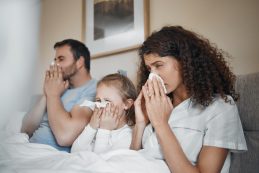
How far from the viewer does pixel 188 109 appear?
0.62 metres

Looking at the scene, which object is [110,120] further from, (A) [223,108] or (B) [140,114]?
(A) [223,108]

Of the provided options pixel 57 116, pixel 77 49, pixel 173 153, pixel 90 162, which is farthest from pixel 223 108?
pixel 77 49

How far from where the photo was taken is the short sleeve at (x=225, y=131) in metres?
0.54

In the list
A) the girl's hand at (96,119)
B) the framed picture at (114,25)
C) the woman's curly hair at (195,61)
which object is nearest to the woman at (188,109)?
the woman's curly hair at (195,61)

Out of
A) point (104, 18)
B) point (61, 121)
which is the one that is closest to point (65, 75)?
point (61, 121)

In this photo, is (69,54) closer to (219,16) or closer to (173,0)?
(173,0)

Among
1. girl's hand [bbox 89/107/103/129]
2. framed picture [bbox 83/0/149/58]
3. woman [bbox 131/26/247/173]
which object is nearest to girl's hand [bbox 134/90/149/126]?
woman [bbox 131/26/247/173]

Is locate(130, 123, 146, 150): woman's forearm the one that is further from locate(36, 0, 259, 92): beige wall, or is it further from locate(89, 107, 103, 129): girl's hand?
locate(36, 0, 259, 92): beige wall

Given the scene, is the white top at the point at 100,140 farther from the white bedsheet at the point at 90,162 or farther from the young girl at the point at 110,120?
the white bedsheet at the point at 90,162

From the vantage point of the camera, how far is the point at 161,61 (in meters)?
0.65

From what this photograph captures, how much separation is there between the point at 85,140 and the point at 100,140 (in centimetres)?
5

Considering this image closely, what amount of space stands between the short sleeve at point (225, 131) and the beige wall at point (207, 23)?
0.29m

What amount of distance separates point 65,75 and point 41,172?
Answer: 1.73 feet

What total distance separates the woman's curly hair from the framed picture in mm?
341
